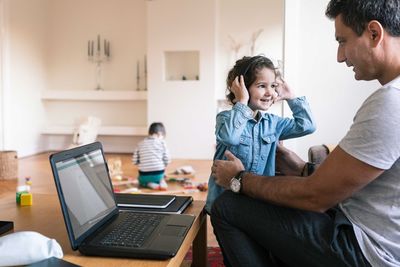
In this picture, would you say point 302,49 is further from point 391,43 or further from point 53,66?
point 53,66

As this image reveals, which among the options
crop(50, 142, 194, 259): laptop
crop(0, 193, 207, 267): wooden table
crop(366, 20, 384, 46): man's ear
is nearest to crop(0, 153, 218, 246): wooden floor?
crop(0, 193, 207, 267): wooden table

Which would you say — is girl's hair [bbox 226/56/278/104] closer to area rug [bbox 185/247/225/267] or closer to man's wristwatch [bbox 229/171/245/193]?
man's wristwatch [bbox 229/171/245/193]

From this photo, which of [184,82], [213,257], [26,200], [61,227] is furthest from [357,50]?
[184,82]

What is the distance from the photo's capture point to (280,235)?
44.2 inches

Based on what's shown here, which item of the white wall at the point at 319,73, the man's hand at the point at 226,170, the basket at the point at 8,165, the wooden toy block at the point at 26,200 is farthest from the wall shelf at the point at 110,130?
the man's hand at the point at 226,170

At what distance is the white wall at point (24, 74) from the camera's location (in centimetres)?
569

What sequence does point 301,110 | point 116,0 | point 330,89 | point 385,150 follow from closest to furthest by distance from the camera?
point 385,150, point 301,110, point 330,89, point 116,0

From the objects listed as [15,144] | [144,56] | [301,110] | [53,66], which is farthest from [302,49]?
[53,66]

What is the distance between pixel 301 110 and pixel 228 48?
451 centimetres

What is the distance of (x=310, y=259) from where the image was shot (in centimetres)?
110

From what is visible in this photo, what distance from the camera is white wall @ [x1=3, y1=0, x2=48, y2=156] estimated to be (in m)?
5.69

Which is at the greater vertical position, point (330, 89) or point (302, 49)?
point (302, 49)

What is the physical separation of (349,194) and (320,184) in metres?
0.07

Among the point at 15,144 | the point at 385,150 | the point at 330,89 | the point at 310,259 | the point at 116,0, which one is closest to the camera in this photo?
the point at 385,150
